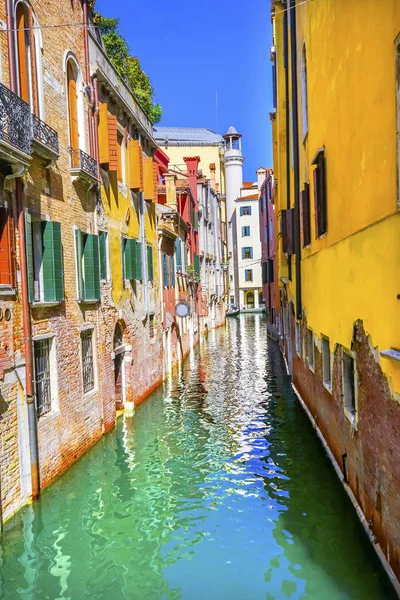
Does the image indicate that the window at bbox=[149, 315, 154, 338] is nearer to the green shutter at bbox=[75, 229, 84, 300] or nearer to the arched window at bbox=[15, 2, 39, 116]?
the green shutter at bbox=[75, 229, 84, 300]

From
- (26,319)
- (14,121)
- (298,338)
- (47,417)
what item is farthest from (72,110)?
Result: (298,338)

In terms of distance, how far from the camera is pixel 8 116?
7.28 metres

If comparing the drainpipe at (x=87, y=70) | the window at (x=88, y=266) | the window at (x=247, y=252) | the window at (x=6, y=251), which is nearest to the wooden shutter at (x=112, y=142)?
the drainpipe at (x=87, y=70)

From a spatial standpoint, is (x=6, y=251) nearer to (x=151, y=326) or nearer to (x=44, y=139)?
(x=44, y=139)

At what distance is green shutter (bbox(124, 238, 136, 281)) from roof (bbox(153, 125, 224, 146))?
36900 mm

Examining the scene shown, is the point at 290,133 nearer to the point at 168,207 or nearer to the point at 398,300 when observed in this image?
the point at 168,207

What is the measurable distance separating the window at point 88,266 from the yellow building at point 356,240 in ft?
14.7

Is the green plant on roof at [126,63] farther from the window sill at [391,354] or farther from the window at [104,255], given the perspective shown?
the window sill at [391,354]

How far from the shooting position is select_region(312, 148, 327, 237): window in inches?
371

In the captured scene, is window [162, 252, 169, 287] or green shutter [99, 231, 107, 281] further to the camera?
window [162, 252, 169, 287]

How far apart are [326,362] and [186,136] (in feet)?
167

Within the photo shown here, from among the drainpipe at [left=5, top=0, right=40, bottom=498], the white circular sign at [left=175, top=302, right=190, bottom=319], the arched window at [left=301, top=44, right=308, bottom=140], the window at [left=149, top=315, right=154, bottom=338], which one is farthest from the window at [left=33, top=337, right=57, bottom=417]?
the white circular sign at [left=175, top=302, right=190, bottom=319]

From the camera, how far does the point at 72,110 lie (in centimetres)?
1095

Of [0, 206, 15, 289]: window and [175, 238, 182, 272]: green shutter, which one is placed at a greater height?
[175, 238, 182, 272]: green shutter
